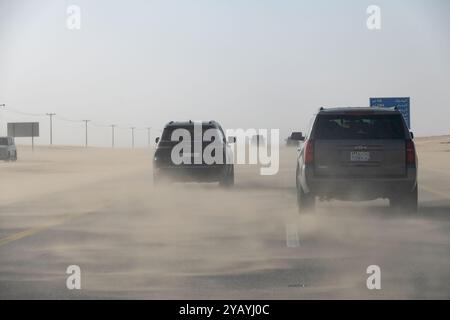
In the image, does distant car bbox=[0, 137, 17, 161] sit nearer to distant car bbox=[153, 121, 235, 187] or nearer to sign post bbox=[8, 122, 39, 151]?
distant car bbox=[153, 121, 235, 187]

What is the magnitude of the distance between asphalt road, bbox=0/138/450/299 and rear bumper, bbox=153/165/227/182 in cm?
251

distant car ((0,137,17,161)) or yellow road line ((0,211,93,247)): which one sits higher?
yellow road line ((0,211,93,247))

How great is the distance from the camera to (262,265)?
10.1 meters

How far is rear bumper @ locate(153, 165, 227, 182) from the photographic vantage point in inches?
899

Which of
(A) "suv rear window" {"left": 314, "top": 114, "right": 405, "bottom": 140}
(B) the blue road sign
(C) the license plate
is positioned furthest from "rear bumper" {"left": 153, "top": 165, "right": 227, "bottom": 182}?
(B) the blue road sign

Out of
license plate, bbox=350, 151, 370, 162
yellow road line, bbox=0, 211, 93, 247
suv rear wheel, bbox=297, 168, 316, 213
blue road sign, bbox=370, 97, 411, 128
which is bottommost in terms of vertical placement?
yellow road line, bbox=0, 211, 93, 247

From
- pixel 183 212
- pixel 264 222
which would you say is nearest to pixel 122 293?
pixel 264 222

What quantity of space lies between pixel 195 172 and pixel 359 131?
7.90 metres

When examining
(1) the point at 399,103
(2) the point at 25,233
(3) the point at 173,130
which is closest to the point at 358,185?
(2) the point at 25,233

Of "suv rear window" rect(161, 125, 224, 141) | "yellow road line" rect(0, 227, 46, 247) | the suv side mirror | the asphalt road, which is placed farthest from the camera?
"suv rear window" rect(161, 125, 224, 141)

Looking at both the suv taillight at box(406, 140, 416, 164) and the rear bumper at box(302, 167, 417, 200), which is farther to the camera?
the suv taillight at box(406, 140, 416, 164)

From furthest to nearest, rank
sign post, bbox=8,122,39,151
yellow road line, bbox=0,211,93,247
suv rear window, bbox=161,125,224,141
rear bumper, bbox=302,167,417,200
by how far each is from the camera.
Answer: sign post, bbox=8,122,39,151 → suv rear window, bbox=161,125,224,141 → rear bumper, bbox=302,167,417,200 → yellow road line, bbox=0,211,93,247

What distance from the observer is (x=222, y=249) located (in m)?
11.4

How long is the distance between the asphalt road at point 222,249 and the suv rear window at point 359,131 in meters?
1.47
